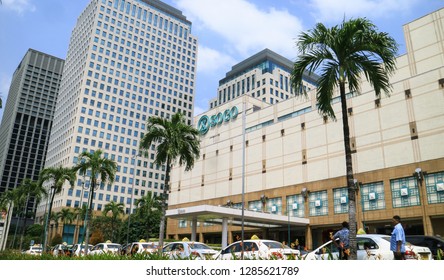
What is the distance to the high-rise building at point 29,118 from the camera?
160 metres

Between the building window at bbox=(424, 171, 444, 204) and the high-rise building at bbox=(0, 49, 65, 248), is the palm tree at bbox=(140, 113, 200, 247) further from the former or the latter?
the high-rise building at bbox=(0, 49, 65, 248)

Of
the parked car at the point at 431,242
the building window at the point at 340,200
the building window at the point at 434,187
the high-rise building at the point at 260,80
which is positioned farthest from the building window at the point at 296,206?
the high-rise building at the point at 260,80

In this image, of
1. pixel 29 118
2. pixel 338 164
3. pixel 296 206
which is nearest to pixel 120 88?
pixel 29 118

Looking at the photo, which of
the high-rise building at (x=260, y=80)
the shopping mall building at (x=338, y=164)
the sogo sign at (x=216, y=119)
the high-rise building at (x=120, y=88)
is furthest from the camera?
the high-rise building at (x=120, y=88)

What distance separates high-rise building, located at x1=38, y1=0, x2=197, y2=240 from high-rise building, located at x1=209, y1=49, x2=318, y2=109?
1970cm

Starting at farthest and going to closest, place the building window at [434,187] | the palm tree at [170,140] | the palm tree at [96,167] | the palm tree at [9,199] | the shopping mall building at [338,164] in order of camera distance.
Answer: the palm tree at [9,199]
the shopping mall building at [338,164]
the building window at [434,187]
the palm tree at [96,167]
the palm tree at [170,140]

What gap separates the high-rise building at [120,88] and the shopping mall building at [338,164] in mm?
48453

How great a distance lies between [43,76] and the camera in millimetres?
166375

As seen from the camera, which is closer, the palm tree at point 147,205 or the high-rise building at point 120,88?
the palm tree at point 147,205

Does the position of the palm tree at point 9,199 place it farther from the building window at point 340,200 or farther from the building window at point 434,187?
the building window at point 434,187

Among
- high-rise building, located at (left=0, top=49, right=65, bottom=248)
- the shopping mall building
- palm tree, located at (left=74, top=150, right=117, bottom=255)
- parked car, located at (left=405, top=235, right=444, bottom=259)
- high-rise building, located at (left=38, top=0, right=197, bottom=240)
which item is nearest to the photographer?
parked car, located at (left=405, top=235, right=444, bottom=259)

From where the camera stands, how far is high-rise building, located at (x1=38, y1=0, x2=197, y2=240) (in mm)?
106312

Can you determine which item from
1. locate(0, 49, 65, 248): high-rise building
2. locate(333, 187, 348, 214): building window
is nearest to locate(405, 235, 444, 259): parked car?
locate(333, 187, 348, 214): building window
